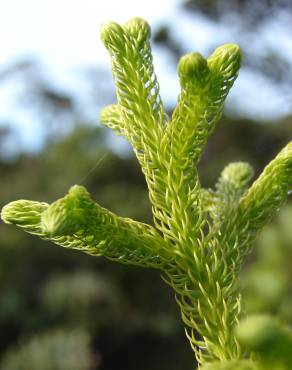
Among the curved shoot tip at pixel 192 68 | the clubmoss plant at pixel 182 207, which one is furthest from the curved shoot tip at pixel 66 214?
the curved shoot tip at pixel 192 68

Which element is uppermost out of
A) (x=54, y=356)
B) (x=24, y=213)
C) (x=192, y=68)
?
(x=192, y=68)

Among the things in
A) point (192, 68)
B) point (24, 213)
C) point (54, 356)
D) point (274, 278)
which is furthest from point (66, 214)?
point (54, 356)

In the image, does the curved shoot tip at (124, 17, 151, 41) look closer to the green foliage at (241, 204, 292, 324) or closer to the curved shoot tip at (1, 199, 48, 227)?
the curved shoot tip at (1, 199, 48, 227)

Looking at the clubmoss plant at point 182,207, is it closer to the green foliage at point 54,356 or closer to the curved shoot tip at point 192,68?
the curved shoot tip at point 192,68

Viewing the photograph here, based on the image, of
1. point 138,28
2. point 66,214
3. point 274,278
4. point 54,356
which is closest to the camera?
point 66,214

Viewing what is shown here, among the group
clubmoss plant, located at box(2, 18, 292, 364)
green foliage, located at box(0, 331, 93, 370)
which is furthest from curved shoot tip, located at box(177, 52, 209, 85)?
green foliage, located at box(0, 331, 93, 370)

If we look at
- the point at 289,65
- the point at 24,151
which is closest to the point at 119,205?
the point at 24,151

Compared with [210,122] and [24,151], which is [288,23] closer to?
[210,122]

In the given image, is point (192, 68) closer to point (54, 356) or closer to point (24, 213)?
point (24, 213)
